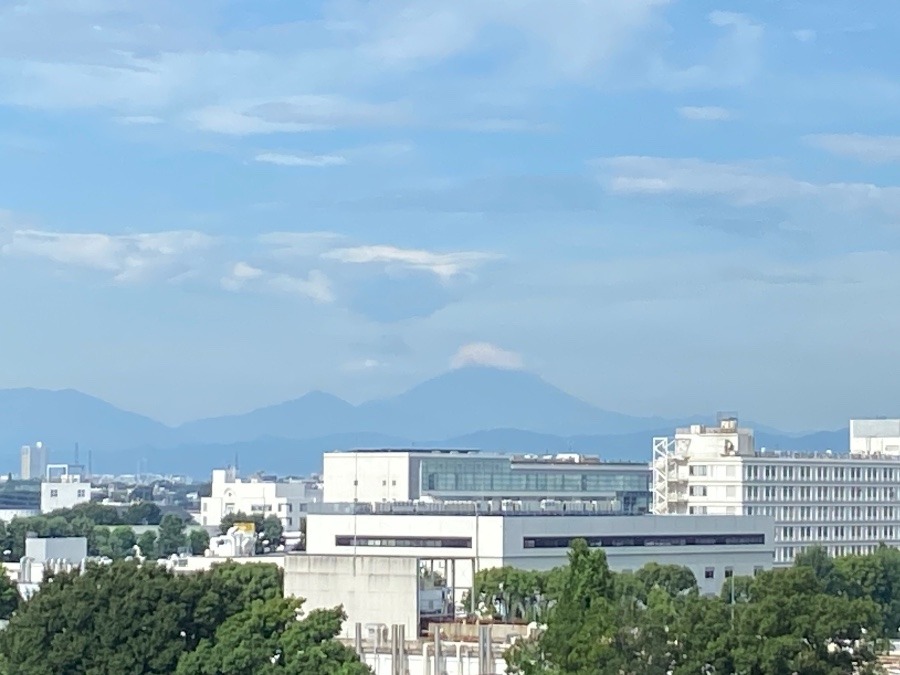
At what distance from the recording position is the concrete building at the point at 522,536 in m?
85.9

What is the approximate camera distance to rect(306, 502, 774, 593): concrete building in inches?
3383

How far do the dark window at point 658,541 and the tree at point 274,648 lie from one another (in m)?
42.8

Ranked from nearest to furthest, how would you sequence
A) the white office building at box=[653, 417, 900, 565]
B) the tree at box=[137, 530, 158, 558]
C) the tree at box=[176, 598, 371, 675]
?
the tree at box=[176, 598, 371, 675]
the white office building at box=[653, 417, 900, 565]
the tree at box=[137, 530, 158, 558]

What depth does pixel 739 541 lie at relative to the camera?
315 ft

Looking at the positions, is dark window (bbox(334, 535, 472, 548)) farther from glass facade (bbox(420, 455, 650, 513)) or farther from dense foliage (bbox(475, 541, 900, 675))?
dense foliage (bbox(475, 541, 900, 675))

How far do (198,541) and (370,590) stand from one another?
76683mm

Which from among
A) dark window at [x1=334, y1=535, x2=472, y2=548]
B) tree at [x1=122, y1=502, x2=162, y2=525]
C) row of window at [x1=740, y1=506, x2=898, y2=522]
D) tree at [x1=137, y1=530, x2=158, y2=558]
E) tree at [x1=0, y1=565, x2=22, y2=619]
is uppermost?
tree at [x1=122, y1=502, x2=162, y2=525]

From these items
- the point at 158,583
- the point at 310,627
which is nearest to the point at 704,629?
the point at 310,627

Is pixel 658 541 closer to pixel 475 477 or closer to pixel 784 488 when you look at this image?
pixel 784 488

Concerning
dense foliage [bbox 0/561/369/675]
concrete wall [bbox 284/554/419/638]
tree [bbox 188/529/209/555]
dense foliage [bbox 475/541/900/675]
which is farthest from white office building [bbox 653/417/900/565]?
dense foliage [bbox 475/541/900/675]

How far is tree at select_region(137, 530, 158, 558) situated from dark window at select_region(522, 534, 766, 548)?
4021 cm

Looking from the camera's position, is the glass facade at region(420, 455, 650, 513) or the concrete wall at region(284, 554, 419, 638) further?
the glass facade at region(420, 455, 650, 513)

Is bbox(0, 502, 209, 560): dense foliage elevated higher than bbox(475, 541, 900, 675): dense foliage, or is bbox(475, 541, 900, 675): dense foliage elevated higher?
bbox(0, 502, 209, 560): dense foliage

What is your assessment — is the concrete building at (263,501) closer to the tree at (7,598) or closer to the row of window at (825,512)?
the row of window at (825,512)
